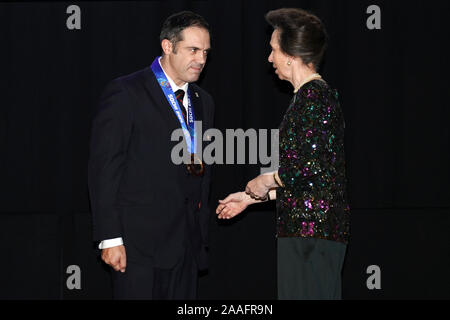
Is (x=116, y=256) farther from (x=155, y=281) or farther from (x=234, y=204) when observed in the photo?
(x=234, y=204)

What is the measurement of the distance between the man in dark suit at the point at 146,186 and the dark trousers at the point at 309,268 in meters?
0.50

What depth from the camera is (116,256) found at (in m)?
2.28

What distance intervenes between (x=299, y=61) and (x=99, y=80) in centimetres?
187

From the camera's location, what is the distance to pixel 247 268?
368 cm

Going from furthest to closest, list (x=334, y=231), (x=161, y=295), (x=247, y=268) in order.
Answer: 1. (x=247, y=268)
2. (x=161, y=295)
3. (x=334, y=231)

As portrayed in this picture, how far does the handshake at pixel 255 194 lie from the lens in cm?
237

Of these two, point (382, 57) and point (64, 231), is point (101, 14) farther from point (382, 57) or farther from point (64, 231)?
point (382, 57)

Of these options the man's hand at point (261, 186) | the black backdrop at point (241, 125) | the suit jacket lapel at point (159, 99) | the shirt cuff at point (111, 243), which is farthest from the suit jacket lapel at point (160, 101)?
the black backdrop at point (241, 125)

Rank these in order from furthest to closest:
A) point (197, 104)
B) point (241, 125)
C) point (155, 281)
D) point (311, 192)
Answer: point (241, 125) < point (197, 104) < point (155, 281) < point (311, 192)

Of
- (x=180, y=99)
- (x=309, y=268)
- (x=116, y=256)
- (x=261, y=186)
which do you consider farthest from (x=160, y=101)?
(x=309, y=268)

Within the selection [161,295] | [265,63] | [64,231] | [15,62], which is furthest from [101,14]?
[161,295]

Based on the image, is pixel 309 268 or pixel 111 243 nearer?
pixel 309 268

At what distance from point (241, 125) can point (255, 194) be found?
128 centimetres

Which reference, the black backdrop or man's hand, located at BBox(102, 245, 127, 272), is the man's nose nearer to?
man's hand, located at BBox(102, 245, 127, 272)
